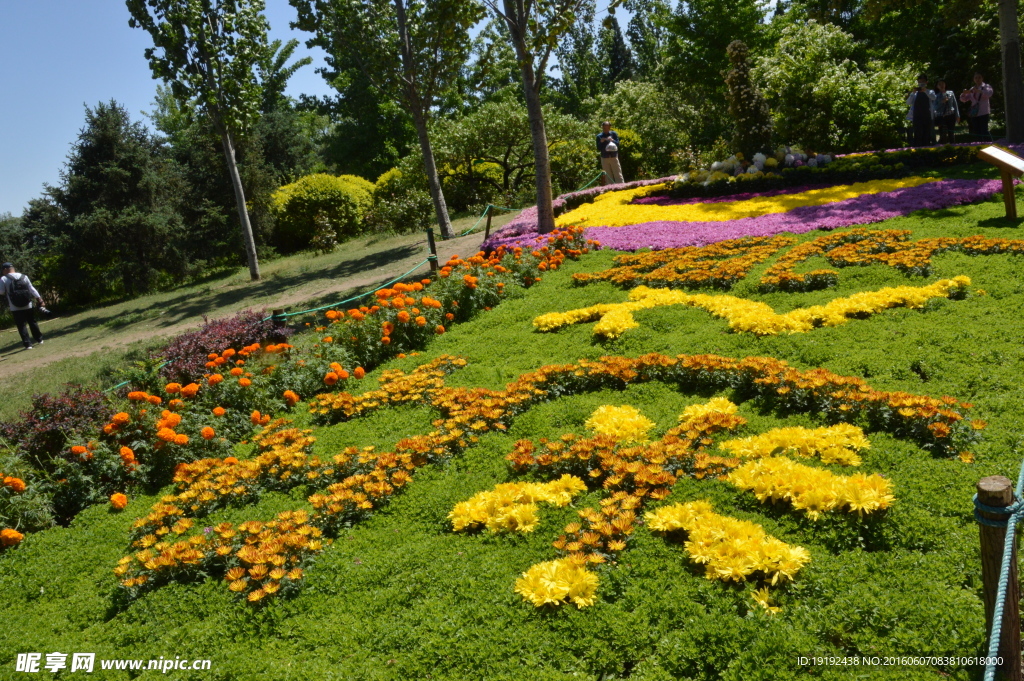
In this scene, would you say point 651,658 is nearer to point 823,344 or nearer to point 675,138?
point 823,344

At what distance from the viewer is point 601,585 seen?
11.3 feet

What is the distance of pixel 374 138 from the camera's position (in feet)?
119

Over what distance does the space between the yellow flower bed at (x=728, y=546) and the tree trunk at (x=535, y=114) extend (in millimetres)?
9652

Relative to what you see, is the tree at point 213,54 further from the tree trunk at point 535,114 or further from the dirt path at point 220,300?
the tree trunk at point 535,114

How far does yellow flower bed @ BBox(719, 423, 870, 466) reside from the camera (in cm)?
410

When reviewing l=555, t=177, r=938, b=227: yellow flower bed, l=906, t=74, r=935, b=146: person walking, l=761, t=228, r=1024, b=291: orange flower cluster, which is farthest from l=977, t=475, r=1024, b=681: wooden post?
l=906, t=74, r=935, b=146: person walking

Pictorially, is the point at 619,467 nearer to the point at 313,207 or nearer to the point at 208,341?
the point at 208,341

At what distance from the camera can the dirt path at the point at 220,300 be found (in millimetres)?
12648

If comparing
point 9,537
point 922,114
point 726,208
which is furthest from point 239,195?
point 922,114

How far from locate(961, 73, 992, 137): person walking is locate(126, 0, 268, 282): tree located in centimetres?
1784

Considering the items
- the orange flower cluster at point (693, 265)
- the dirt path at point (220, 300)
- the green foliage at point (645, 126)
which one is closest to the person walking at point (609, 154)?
the green foliage at point (645, 126)

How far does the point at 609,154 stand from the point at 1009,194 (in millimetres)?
11317

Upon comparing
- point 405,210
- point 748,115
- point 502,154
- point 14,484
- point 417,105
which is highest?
point 417,105

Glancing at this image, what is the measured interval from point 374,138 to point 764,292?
105ft
